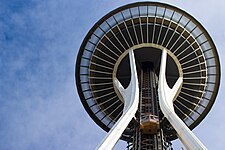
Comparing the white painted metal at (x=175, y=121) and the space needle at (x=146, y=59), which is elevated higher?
the space needle at (x=146, y=59)

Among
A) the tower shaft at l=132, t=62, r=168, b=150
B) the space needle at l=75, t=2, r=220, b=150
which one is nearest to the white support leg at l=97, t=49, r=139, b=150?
the tower shaft at l=132, t=62, r=168, b=150

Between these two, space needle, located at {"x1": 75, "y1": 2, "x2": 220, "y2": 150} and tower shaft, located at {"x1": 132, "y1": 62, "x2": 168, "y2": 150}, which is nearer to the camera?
tower shaft, located at {"x1": 132, "y1": 62, "x2": 168, "y2": 150}

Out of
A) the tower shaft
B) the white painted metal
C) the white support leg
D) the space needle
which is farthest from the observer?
the space needle

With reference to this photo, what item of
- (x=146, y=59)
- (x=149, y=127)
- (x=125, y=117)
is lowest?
(x=149, y=127)

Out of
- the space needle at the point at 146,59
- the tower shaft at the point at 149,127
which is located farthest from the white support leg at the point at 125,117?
the space needle at the point at 146,59

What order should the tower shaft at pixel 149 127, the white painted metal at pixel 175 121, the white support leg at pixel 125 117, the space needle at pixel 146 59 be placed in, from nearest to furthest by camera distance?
the white support leg at pixel 125 117
the white painted metal at pixel 175 121
the tower shaft at pixel 149 127
the space needle at pixel 146 59

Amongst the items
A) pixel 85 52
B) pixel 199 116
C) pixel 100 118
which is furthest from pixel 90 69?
pixel 199 116

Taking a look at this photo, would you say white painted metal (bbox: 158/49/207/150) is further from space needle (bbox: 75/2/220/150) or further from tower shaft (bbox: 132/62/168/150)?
space needle (bbox: 75/2/220/150)

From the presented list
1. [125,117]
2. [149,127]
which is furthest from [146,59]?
[125,117]

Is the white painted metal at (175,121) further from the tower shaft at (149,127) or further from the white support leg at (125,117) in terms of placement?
the white support leg at (125,117)

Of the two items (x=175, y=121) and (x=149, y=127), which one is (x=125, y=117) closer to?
(x=149, y=127)

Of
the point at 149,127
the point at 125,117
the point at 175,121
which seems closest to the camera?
the point at 175,121

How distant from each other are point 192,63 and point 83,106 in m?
12.1

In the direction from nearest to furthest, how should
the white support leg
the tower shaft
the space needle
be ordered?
the white support leg < the tower shaft < the space needle
